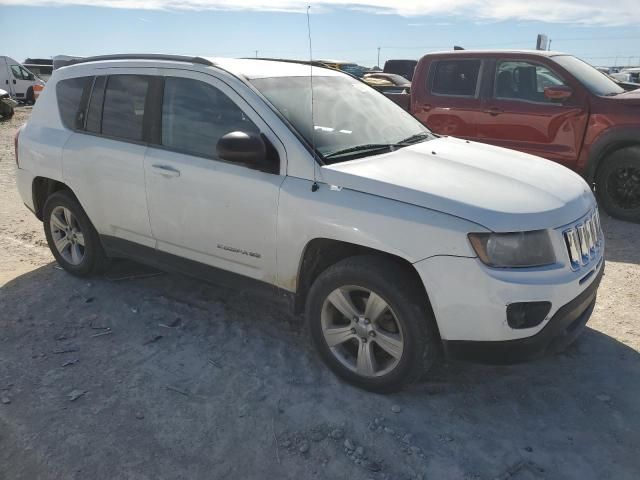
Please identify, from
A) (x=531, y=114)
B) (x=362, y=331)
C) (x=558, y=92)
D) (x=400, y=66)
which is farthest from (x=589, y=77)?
(x=400, y=66)

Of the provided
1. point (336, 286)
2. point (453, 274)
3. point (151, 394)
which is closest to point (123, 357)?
point (151, 394)

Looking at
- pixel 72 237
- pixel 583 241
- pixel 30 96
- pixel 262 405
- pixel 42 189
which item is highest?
pixel 583 241

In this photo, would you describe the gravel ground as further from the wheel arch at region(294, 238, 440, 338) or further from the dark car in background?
the dark car in background

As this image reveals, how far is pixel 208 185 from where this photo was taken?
3414mm

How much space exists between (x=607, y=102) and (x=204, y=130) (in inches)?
194

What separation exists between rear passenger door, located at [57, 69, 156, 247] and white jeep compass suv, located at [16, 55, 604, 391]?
14 mm

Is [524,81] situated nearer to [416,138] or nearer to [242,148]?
[416,138]

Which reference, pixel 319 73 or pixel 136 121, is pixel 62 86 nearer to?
pixel 136 121

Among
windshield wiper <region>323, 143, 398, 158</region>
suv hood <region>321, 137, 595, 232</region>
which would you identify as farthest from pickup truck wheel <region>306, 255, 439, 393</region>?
windshield wiper <region>323, 143, 398, 158</region>

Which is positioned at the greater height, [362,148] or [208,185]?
[362,148]

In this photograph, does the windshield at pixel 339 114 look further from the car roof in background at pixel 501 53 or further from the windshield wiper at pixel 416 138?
the car roof in background at pixel 501 53

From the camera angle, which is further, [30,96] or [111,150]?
[30,96]

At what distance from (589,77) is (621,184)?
141 centimetres

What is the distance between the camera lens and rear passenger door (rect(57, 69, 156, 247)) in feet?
12.7
